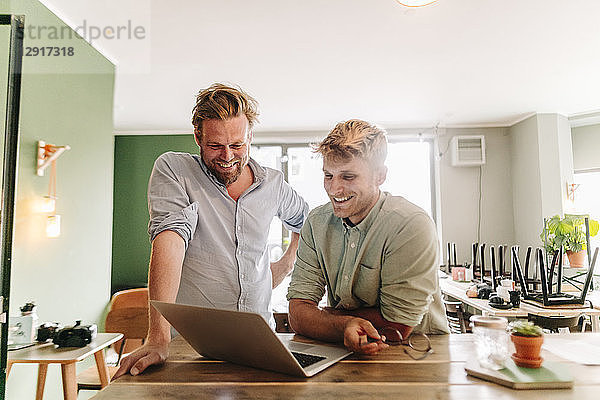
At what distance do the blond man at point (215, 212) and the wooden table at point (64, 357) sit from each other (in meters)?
1.28

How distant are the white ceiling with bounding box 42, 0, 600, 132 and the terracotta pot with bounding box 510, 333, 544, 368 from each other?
8.12ft

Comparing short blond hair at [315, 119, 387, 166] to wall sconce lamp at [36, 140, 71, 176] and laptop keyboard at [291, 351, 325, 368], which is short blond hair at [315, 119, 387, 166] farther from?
wall sconce lamp at [36, 140, 71, 176]

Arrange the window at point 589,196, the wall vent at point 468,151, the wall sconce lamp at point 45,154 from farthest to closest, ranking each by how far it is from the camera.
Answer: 1. the wall vent at point 468,151
2. the window at point 589,196
3. the wall sconce lamp at point 45,154

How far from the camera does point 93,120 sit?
12.4ft

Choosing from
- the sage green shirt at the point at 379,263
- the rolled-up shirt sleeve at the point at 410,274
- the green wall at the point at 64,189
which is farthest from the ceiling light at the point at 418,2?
the green wall at the point at 64,189

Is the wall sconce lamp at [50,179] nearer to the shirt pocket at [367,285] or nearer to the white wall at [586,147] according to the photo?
the shirt pocket at [367,285]

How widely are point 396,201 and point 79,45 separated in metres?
2.97

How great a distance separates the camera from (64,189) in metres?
3.34

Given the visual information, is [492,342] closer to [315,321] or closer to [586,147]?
[315,321]

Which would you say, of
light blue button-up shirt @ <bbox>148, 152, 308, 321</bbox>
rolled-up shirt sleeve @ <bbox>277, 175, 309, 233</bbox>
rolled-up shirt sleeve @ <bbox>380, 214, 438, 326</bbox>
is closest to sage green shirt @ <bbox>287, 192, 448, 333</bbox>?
rolled-up shirt sleeve @ <bbox>380, 214, 438, 326</bbox>

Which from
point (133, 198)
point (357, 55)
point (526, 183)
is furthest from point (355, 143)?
point (133, 198)

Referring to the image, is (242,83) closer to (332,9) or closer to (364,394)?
(332,9)

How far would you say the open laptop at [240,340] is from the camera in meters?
0.97

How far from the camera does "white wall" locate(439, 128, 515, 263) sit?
6336mm
